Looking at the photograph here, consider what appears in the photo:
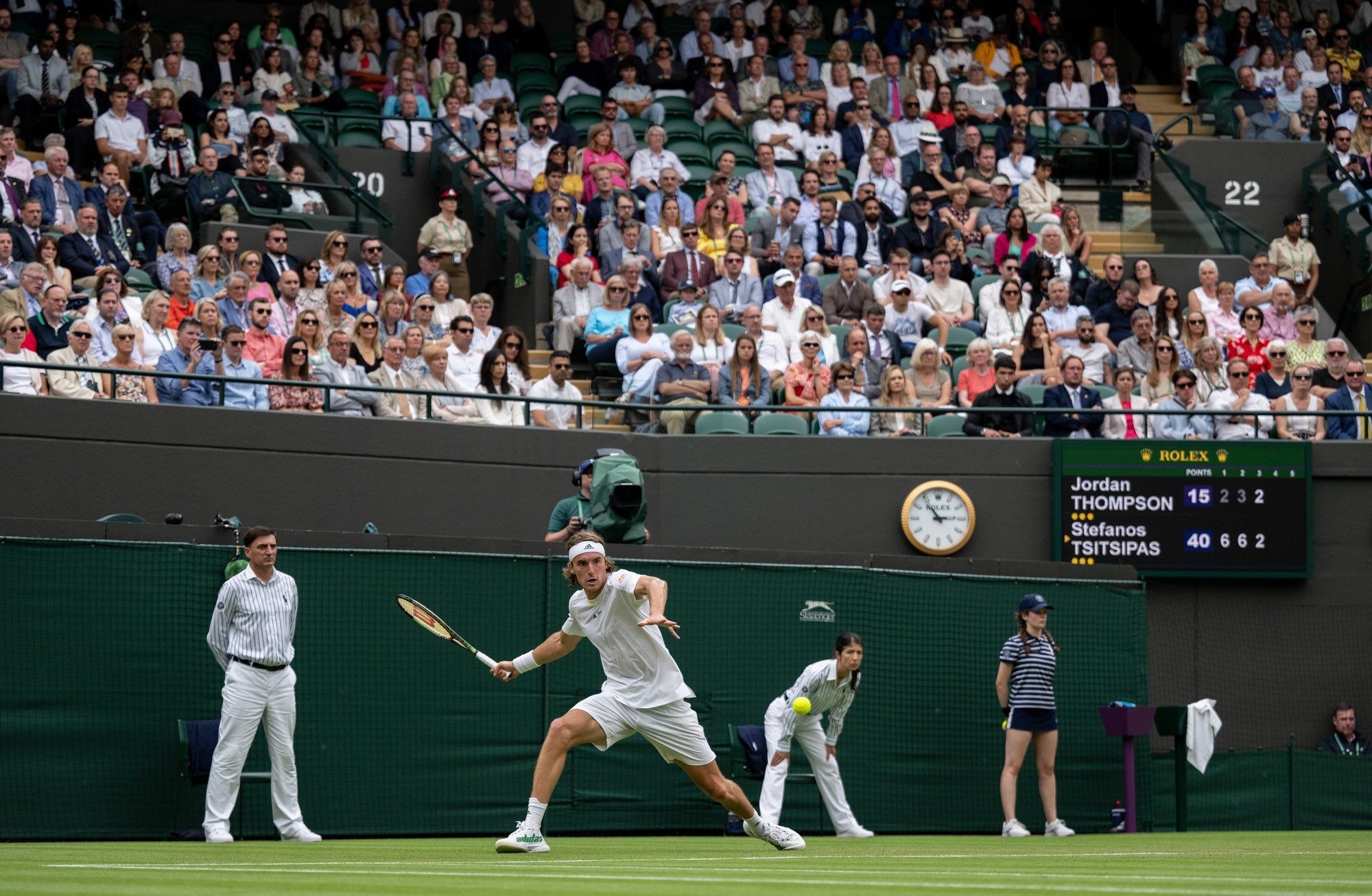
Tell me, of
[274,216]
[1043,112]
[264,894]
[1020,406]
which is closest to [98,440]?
[274,216]

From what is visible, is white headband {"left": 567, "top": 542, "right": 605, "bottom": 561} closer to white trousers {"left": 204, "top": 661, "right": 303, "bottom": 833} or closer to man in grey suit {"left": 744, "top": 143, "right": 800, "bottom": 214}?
white trousers {"left": 204, "top": 661, "right": 303, "bottom": 833}

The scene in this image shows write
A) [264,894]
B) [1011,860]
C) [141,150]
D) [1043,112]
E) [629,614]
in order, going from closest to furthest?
[264,894] < [1011,860] < [629,614] < [141,150] < [1043,112]

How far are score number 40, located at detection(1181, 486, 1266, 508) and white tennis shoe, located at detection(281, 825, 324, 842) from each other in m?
8.77

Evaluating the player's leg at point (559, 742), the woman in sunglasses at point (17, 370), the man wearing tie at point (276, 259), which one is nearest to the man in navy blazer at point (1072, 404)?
the man wearing tie at point (276, 259)

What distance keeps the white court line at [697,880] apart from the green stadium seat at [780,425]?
386 inches

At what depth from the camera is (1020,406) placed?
16.8 m

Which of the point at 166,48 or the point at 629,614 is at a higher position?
the point at 166,48

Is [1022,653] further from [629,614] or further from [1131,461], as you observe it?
[629,614]

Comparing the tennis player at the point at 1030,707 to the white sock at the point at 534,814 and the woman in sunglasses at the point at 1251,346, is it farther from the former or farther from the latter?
the woman in sunglasses at the point at 1251,346

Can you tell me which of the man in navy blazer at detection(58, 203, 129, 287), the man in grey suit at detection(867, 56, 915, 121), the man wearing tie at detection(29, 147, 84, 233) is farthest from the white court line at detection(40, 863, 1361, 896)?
the man in grey suit at detection(867, 56, 915, 121)

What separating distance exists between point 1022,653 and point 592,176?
7897mm

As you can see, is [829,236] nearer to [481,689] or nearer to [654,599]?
[481,689]

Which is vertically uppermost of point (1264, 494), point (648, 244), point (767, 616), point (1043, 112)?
point (1043, 112)

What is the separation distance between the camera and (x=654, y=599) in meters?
8.69
